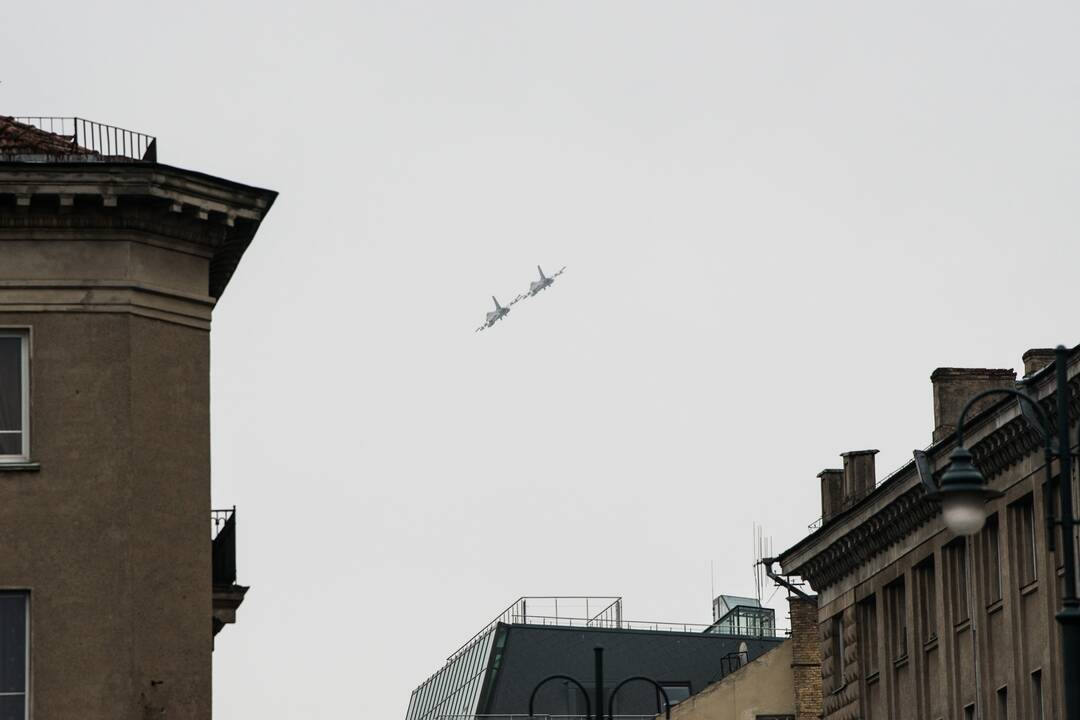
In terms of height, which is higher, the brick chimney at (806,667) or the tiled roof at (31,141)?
the tiled roof at (31,141)

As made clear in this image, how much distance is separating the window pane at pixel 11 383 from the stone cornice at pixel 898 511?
2054 centimetres

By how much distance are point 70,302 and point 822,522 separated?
33616mm

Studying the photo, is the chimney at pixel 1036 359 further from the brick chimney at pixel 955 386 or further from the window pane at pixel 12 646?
the window pane at pixel 12 646

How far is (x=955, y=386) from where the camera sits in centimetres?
5994

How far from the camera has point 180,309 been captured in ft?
125

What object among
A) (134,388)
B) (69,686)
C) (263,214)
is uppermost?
(263,214)

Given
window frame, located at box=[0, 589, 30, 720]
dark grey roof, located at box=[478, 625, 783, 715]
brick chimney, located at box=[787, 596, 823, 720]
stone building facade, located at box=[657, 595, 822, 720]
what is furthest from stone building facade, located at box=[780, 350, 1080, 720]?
dark grey roof, located at box=[478, 625, 783, 715]

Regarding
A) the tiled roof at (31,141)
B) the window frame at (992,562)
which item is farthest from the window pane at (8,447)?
the window frame at (992,562)

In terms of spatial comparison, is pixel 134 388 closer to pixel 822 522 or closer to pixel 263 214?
pixel 263 214

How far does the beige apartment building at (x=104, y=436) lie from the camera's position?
119ft

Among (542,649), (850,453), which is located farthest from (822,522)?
(542,649)

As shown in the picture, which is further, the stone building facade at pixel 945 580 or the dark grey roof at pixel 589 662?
the dark grey roof at pixel 589 662

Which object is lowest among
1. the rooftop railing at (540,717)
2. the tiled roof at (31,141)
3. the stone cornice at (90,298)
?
the rooftop railing at (540,717)

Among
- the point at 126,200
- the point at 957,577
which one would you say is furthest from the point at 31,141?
the point at 957,577
